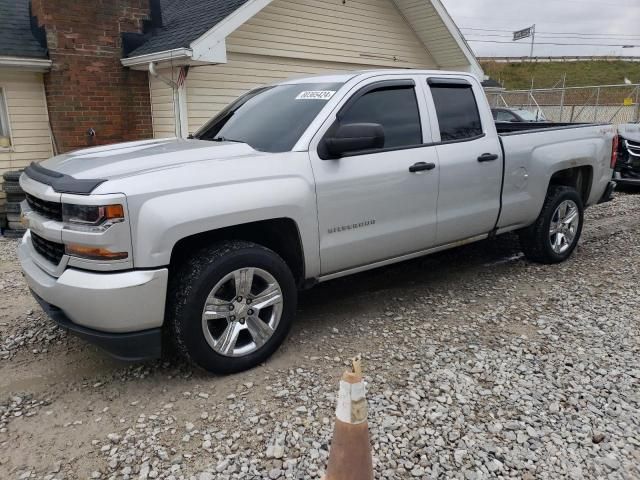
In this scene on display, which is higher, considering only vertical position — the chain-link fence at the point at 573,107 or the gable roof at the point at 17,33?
the gable roof at the point at 17,33

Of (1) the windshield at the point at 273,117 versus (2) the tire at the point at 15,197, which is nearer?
(1) the windshield at the point at 273,117

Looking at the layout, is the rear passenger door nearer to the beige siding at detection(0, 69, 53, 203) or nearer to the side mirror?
the side mirror

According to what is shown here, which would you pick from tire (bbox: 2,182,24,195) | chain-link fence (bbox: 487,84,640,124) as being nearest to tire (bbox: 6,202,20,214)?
tire (bbox: 2,182,24,195)

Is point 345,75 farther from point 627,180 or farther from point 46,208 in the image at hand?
point 627,180

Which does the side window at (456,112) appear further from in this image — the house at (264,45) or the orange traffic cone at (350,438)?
the house at (264,45)

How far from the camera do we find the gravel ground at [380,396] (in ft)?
8.84

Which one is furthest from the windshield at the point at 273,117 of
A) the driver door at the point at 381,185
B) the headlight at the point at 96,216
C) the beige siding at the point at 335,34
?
the beige siding at the point at 335,34

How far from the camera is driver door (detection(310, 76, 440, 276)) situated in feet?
12.3

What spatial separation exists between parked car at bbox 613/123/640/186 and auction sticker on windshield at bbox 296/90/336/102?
8745 millimetres

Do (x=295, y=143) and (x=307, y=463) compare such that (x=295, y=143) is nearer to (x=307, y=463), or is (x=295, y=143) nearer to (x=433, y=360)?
(x=433, y=360)

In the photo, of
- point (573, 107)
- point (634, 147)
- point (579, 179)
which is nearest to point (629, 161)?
point (634, 147)

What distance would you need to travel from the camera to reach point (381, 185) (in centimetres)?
397

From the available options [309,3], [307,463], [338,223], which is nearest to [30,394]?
[307,463]

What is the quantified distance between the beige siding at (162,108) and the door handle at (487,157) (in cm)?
616
